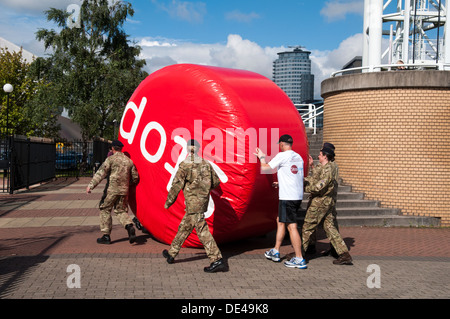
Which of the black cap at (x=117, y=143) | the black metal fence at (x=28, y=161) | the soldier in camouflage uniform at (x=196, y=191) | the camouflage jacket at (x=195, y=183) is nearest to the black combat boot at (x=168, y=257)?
the soldier in camouflage uniform at (x=196, y=191)

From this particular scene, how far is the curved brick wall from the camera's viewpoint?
10.6 meters

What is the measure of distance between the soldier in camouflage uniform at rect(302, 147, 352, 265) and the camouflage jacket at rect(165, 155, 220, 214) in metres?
1.52

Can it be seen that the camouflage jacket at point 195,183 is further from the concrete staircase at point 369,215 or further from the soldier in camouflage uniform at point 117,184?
the concrete staircase at point 369,215

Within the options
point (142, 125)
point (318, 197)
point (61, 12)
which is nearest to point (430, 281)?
point (318, 197)

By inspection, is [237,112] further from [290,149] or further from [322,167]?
[322,167]

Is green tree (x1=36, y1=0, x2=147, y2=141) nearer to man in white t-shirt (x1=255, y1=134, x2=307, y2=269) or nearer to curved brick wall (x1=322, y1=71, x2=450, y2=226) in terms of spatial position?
curved brick wall (x1=322, y1=71, x2=450, y2=226)

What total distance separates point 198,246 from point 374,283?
2.78 meters

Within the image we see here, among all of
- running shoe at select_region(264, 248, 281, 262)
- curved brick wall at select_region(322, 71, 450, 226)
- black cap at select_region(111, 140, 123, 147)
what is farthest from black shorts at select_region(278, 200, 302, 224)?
curved brick wall at select_region(322, 71, 450, 226)

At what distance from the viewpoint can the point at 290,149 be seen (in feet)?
22.1

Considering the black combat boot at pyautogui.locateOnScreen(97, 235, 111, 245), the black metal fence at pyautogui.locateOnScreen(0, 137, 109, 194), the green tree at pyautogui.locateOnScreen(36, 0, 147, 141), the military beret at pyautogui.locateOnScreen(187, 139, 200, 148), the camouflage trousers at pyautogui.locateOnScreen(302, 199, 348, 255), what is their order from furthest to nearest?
1. the green tree at pyautogui.locateOnScreen(36, 0, 147, 141)
2. the black metal fence at pyautogui.locateOnScreen(0, 137, 109, 194)
3. the black combat boot at pyautogui.locateOnScreen(97, 235, 111, 245)
4. the camouflage trousers at pyautogui.locateOnScreen(302, 199, 348, 255)
5. the military beret at pyautogui.locateOnScreen(187, 139, 200, 148)

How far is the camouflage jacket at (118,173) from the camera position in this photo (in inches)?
301

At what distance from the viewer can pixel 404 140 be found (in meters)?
10.7

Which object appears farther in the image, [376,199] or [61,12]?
[61,12]

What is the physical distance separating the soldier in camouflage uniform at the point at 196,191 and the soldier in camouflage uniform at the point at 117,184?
164 centimetres
